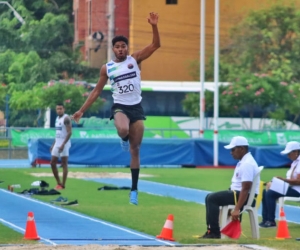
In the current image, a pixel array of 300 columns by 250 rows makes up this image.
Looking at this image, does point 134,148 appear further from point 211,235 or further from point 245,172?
point 245,172

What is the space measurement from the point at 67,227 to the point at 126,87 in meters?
4.01

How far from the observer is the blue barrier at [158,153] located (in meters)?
38.1

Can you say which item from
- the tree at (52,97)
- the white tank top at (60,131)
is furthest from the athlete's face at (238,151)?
the tree at (52,97)

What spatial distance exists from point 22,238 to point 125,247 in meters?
2.21

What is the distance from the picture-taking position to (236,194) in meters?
14.6

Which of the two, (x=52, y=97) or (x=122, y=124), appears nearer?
(x=122, y=124)

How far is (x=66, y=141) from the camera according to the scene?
23859mm

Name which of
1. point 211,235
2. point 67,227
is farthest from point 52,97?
point 211,235

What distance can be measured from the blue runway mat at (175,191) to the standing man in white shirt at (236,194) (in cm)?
366

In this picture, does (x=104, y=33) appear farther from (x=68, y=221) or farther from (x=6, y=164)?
(x=68, y=221)

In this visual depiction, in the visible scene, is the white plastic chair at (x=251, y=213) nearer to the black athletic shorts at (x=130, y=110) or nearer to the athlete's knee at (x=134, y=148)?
the athlete's knee at (x=134, y=148)

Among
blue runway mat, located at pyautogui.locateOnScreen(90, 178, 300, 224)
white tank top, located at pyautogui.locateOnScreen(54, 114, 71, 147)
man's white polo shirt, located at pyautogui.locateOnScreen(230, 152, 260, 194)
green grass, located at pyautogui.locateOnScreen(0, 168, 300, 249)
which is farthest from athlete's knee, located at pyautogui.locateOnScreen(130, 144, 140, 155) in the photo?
white tank top, located at pyautogui.locateOnScreen(54, 114, 71, 147)

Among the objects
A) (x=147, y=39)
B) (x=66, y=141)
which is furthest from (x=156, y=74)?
(x=66, y=141)

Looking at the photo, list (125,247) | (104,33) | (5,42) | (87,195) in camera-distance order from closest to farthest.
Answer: (125,247)
(87,195)
(5,42)
(104,33)
